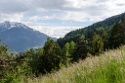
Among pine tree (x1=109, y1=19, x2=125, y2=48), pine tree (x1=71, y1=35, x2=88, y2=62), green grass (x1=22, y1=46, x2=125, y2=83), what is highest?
green grass (x1=22, y1=46, x2=125, y2=83)

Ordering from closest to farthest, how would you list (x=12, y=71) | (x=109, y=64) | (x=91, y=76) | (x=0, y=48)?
1. (x=91, y=76)
2. (x=109, y=64)
3. (x=12, y=71)
4. (x=0, y=48)

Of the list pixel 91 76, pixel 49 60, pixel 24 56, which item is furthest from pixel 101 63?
pixel 49 60

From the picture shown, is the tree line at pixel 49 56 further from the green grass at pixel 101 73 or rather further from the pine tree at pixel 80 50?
the green grass at pixel 101 73

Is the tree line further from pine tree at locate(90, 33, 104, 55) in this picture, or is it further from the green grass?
the green grass

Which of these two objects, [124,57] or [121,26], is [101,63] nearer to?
[124,57]

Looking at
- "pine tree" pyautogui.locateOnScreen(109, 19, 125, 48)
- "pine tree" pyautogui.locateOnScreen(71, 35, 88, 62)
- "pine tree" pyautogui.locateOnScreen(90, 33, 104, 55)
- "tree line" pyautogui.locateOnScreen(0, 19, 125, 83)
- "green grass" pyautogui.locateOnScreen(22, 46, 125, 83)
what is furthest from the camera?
"pine tree" pyautogui.locateOnScreen(71, 35, 88, 62)

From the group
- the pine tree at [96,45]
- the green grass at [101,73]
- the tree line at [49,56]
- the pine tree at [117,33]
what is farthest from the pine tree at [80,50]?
the green grass at [101,73]

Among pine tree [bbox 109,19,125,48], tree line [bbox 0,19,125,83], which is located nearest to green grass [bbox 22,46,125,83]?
tree line [bbox 0,19,125,83]

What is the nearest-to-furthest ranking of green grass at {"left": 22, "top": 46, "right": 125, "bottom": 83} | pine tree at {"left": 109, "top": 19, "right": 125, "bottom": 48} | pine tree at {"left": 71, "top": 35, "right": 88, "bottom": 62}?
green grass at {"left": 22, "top": 46, "right": 125, "bottom": 83}, pine tree at {"left": 109, "top": 19, "right": 125, "bottom": 48}, pine tree at {"left": 71, "top": 35, "right": 88, "bottom": 62}

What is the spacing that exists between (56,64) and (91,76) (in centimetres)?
6431

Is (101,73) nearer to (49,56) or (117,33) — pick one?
(49,56)

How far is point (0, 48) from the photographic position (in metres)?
11.5

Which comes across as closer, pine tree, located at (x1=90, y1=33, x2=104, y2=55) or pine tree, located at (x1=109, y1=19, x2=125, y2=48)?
pine tree, located at (x1=109, y1=19, x2=125, y2=48)

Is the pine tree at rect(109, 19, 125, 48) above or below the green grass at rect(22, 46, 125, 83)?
below
